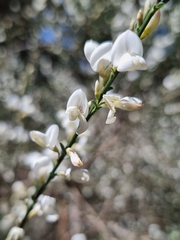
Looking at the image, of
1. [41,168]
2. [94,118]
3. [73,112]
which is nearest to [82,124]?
[73,112]

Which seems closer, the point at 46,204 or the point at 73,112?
the point at 73,112

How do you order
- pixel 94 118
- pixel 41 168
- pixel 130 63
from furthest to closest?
pixel 94 118 → pixel 41 168 → pixel 130 63

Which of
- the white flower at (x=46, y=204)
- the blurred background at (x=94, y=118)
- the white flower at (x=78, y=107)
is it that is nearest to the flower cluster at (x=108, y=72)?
the white flower at (x=78, y=107)

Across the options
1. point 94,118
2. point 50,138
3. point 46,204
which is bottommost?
point 94,118

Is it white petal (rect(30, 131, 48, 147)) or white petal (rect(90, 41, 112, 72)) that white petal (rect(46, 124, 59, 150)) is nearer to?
white petal (rect(30, 131, 48, 147))

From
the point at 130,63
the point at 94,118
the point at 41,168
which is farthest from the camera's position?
the point at 94,118

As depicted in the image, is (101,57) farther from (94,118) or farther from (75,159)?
(94,118)

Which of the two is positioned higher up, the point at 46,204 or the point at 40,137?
the point at 40,137
